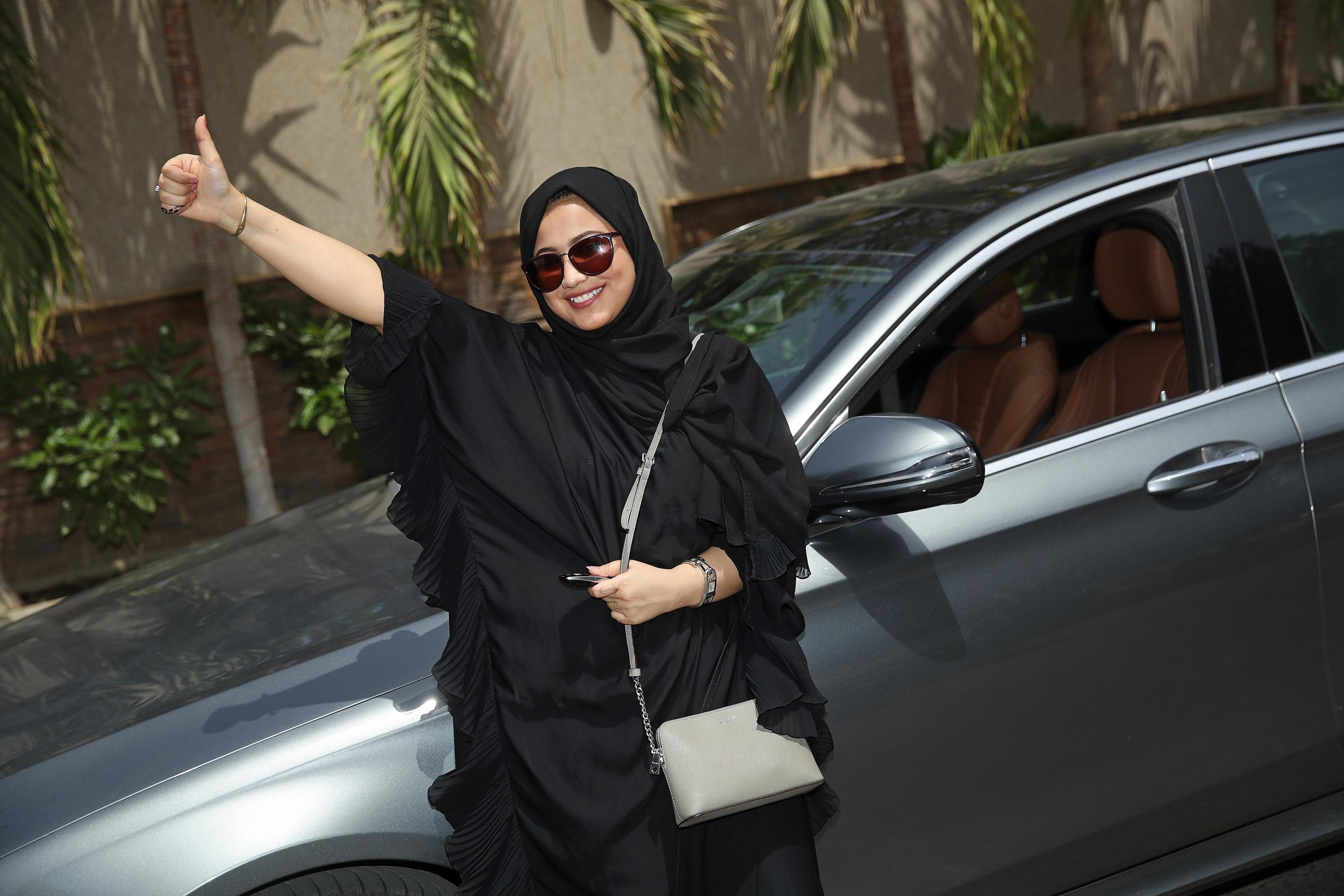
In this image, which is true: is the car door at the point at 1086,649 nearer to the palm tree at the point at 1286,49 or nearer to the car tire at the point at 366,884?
the car tire at the point at 366,884

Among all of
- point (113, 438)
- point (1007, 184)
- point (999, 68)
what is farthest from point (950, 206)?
point (113, 438)

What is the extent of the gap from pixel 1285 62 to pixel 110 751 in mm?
10848

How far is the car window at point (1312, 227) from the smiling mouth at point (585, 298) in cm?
163

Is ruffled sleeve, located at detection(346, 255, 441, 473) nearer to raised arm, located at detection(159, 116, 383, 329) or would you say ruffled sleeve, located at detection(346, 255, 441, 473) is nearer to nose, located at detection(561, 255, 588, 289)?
raised arm, located at detection(159, 116, 383, 329)

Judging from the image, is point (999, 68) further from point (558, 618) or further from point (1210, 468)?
point (558, 618)

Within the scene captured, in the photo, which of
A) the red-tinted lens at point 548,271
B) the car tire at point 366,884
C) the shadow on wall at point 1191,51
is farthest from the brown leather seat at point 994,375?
the shadow on wall at point 1191,51

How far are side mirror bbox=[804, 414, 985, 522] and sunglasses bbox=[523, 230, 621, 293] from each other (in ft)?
1.72

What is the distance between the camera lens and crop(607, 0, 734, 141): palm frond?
23.4 feet

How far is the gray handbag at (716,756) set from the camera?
1805mm

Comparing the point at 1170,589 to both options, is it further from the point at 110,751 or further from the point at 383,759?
the point at 110,751

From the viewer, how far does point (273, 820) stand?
1.82m

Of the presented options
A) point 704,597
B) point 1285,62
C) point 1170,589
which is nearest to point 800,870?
point 704,597

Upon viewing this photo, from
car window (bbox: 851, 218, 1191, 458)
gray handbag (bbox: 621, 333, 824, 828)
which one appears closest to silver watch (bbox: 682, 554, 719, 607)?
gray handbag (bbox: 621, 333, 824, 828)

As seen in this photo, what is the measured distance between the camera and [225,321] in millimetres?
6598
